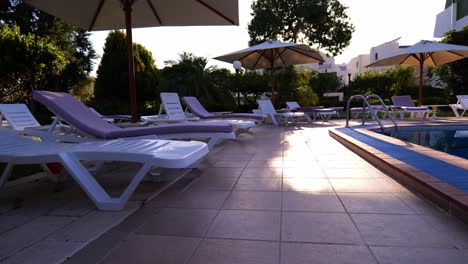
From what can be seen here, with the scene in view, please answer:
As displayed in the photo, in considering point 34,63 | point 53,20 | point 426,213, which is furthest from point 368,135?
point 53,20

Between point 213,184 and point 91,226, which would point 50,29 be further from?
point 91,226

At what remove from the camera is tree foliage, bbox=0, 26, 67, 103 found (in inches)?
456

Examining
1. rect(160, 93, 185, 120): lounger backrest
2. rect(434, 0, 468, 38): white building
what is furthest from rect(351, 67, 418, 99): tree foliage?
rect(160, 93, 185, 120): lounger backrest

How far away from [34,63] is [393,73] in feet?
66.7

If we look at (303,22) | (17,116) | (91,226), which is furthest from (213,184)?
(303,22)

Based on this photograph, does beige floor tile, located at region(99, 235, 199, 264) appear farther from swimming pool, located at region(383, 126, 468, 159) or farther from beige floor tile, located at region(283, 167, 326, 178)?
swimming pool, located at region(383, 126, 468, 159)

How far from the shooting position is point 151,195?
9.04 feet

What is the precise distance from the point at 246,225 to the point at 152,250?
0.62 m

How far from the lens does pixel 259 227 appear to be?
6.65 ft

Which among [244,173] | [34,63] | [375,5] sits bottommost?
[244,173]

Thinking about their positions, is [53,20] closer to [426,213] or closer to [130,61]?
[130,61]

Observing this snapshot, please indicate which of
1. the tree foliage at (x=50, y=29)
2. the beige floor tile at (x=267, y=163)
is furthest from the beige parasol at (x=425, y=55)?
the tree foliage at (x=50, y=29)

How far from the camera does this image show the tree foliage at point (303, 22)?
2262cm

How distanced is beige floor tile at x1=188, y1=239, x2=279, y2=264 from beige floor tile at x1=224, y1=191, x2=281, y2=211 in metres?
0.59
